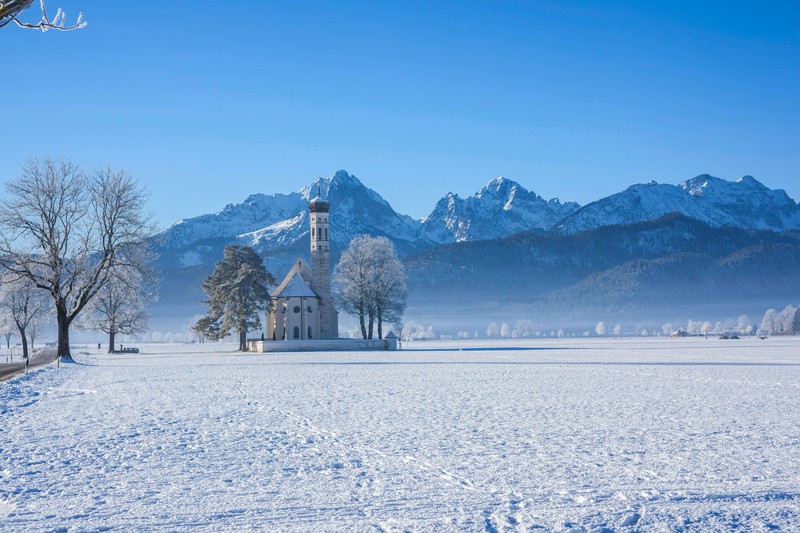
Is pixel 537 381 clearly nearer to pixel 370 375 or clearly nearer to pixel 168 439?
pixel 370 375

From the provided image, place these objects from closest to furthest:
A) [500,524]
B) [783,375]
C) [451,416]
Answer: [500,524] → [451,416] → [783,375]

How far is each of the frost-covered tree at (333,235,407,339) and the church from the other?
237 centimetres

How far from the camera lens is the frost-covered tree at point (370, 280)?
261 feet

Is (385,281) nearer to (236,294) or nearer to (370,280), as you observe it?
(370,280)

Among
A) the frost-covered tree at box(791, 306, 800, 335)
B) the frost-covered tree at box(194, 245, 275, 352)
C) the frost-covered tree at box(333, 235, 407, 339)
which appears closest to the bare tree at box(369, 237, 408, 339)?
the frost-covered tree at box(333, 235, 407, 339)

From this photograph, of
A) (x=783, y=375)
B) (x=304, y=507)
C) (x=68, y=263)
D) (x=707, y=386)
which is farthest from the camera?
(x=68, y=263)

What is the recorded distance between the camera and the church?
7919 centimetres

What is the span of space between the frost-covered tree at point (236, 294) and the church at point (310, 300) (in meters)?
2.47

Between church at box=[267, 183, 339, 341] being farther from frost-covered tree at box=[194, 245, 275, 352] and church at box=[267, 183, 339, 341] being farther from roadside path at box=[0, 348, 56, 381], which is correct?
roadside path at box=[0, 348, 56, 381]

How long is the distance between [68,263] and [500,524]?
45.2m

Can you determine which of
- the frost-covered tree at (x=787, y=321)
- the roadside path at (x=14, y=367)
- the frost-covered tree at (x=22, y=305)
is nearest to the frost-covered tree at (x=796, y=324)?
the frost-covered tree at (x=787, y=321)

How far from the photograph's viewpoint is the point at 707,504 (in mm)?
10195

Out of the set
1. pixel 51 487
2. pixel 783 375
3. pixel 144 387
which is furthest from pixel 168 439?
pixel 783 375

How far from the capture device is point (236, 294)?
72.8m
